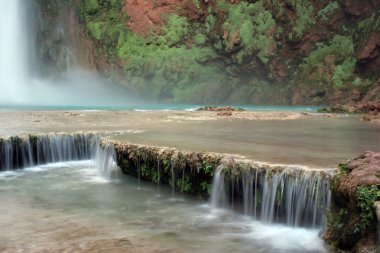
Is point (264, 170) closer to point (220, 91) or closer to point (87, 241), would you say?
point (87, 241)

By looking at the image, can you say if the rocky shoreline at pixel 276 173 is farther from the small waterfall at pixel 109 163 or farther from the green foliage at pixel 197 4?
the green foliage at pixel 197 4

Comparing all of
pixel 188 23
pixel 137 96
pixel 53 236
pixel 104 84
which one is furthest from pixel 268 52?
pixel 53 236

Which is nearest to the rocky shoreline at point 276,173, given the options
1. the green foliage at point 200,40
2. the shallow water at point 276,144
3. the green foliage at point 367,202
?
the green foliage at point 367,202

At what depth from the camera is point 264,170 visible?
9.12 meters

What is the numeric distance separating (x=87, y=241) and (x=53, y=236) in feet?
2.31

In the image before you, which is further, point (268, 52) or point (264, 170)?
point (268, 52)

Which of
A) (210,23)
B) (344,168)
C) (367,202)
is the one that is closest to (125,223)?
(344,168)

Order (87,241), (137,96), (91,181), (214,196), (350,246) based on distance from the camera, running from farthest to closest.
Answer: (137,96) < (91,181) < (214,196) < (87,241) < (350,246)

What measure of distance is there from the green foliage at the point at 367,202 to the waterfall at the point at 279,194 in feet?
4.32

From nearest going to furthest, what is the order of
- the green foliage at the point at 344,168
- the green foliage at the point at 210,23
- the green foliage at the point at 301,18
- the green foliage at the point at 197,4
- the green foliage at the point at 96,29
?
the green foliage at the point at 344,168 < the green foliage at the point at 301,18 < the green foliage at the point at 210,23 < the green foliage at the point at 197,4 < the green foliage at the point at 96,29

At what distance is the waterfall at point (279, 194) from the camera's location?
8.33m

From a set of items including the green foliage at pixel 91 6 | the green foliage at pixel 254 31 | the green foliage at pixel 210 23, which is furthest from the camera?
the green foliage at pixel 91 6

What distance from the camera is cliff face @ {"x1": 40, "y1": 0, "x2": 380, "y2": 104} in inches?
2469

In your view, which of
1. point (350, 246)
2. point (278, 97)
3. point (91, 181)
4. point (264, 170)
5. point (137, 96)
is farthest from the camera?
point (137, 96)
